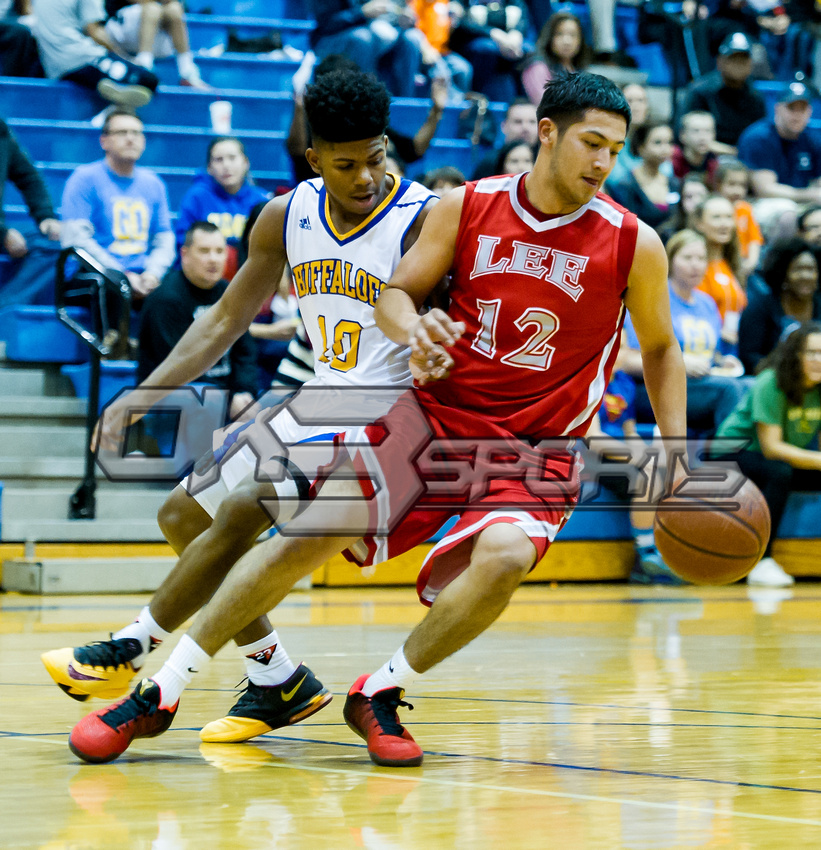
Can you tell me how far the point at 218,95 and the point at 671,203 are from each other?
3.50 metres

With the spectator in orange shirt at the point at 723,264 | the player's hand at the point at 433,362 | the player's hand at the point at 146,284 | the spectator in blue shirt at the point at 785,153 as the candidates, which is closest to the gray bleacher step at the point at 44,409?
the player's hand at the point at 146,284

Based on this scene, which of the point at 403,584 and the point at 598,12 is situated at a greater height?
the point at 598,12

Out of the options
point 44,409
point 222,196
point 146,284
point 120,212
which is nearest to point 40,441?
point 44,409

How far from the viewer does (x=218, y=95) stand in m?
10.3

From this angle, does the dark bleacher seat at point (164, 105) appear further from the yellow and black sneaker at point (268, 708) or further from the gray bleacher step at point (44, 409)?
the yellow and black sneaker at point (268, 708)

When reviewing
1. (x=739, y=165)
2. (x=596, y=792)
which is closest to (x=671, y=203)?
(x=739, y=165)

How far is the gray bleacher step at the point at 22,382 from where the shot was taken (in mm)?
8289

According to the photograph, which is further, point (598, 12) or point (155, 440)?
point (598, 12)

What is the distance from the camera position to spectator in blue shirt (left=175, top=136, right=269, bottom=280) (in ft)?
27.9

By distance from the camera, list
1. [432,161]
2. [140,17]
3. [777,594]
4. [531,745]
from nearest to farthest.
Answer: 1. [531,745]
2. [777,594]
3. [140,17]
4. [432,161]

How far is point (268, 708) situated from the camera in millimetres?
3541

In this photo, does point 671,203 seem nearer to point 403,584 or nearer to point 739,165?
point 739,165

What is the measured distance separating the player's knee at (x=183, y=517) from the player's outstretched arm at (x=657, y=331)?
3.97 ft

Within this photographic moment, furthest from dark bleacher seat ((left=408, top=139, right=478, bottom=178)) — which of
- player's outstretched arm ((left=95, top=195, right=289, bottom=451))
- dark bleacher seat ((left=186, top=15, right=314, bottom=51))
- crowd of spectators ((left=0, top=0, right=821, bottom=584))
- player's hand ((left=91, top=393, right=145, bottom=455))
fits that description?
player's hand ((left=91, top=393, right=145, bottom=455))
